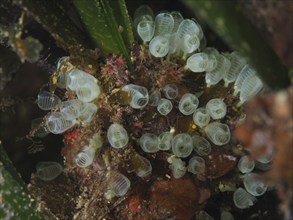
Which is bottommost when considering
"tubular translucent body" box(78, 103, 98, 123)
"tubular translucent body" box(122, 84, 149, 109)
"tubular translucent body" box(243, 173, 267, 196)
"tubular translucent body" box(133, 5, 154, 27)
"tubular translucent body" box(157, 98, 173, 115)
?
"tubular translucent body" box(243, 173, 267, 196)

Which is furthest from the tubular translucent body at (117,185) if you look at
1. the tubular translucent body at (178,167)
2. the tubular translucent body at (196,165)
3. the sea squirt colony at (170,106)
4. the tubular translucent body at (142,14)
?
the tubular translucent body at (142,14)

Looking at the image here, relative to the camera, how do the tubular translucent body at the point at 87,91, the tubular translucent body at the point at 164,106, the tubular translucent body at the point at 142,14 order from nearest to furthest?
the tubular translucent body at the point at 87,91, the tubular translucent body at the point at 164,106, the tubular translucent body at the point at 142,14

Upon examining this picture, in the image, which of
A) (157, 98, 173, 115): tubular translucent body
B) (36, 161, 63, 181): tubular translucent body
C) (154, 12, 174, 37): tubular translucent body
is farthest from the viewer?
(36, 161, 63, 181): tubular translucent body

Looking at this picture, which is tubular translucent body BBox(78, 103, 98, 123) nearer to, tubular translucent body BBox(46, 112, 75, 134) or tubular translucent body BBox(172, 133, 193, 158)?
tubular translucent body BBox(46, 112, 75, 134)

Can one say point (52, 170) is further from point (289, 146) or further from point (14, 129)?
point (289, 146)

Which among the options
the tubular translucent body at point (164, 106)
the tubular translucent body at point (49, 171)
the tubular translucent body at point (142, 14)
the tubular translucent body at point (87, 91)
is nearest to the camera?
the tubular translucent body at point (87, 91)

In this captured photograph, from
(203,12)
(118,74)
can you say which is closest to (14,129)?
(118,74)

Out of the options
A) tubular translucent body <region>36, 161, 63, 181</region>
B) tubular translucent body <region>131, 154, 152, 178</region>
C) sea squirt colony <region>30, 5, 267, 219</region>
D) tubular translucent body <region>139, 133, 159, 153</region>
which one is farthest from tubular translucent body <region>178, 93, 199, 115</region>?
tubular translucent body <region>36, 161, 63, 181</region>

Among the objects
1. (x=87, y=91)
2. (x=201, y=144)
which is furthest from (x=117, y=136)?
(x=201, y=144)

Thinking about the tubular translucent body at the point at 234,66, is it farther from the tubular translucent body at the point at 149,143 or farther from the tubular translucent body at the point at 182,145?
the tubular translucent body at the point at 149,143
